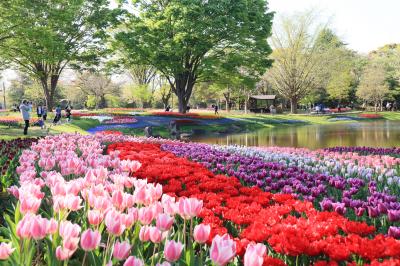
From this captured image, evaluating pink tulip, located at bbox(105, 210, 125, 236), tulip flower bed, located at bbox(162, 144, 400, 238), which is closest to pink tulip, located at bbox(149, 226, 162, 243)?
pink tulip, located at bbox(105, 210, 125, 236)

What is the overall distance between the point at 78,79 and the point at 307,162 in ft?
227

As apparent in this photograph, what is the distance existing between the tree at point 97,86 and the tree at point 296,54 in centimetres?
3197

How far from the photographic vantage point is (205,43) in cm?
3334

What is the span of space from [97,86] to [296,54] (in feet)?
116

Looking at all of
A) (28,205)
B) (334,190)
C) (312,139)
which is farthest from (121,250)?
(312,139)

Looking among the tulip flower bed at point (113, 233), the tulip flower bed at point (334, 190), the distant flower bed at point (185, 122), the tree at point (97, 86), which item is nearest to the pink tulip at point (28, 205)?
the tulip flower bed at point (113, 233)

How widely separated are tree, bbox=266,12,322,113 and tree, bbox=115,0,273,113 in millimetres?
10630

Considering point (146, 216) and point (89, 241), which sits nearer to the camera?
point (89, 241)

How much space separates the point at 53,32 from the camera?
99.5 ft

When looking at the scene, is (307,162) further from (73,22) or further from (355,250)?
(73,22)

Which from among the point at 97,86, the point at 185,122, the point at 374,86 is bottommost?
the point at 185,122

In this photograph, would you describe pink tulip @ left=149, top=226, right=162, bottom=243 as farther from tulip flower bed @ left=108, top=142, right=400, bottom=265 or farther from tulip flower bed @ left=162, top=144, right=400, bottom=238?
tulip flower bed @ left=162, top=144, right=400, bottom=238

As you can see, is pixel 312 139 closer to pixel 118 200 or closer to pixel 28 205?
pixel 118 200

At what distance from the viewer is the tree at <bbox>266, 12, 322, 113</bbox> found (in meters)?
47.2
